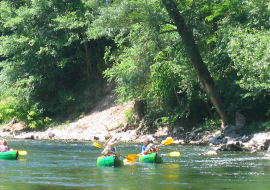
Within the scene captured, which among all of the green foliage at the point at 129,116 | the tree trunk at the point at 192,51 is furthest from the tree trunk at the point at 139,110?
the tree trunk at the point at 192,51

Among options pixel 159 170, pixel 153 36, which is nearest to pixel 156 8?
pixel 153 36

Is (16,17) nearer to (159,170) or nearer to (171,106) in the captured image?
(171,106)

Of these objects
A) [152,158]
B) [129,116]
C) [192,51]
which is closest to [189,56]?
[192,51]

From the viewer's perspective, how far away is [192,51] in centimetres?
2142

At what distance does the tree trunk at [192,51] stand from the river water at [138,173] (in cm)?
417

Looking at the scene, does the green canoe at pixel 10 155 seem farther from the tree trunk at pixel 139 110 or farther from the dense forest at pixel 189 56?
the tree trunk at pixel 139 110

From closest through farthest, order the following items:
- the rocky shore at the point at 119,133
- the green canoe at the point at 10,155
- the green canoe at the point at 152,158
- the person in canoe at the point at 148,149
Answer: the green canoe at the point at 152,158
the person in canoe at the point at 148,149
the green canoe at the point at 10,155
the rocky shore at the point at 119,133

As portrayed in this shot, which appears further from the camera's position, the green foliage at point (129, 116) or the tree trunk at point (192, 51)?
the green foliage at point (129, 116)

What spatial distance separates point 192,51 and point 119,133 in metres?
7.40

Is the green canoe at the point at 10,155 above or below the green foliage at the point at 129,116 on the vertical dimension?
below

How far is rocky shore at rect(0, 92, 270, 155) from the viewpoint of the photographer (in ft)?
64.2

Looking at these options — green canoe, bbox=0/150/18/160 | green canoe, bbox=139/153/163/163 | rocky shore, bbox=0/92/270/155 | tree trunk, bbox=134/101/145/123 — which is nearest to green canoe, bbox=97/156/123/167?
green canoe, bbox=139/153/163/163

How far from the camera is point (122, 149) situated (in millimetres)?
20469

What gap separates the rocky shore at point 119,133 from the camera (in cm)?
1958
